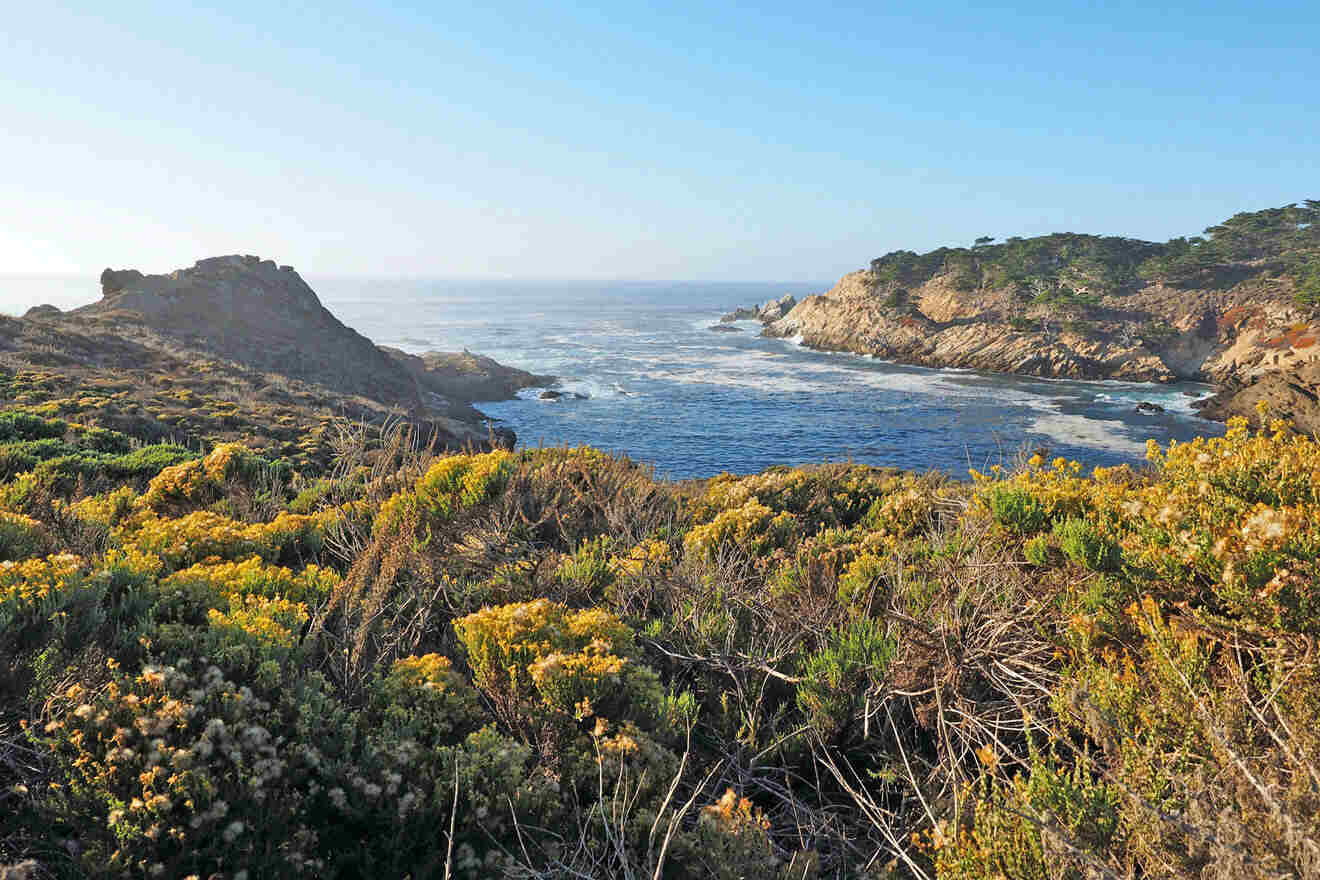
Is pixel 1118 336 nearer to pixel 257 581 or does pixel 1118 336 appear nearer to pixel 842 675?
pixel 842 675

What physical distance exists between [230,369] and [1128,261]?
9339 centimetres

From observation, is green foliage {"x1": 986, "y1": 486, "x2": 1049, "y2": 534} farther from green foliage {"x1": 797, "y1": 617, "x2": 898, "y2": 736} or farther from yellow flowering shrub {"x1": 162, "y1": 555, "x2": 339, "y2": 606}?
Result: yellow flowering shrub {"x1": 162, "y1": 555, "x2": 339, "y2": 606}

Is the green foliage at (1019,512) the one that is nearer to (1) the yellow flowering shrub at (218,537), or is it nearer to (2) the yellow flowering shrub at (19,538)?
(1) the yellow flowering shrub at (218,537)

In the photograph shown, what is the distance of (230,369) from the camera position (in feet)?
111

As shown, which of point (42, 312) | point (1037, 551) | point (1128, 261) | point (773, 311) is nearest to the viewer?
point (1037, 551)

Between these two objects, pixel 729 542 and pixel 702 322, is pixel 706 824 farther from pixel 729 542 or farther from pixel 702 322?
pixel 702 322

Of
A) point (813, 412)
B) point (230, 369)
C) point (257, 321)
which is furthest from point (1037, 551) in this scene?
point (257, 321)

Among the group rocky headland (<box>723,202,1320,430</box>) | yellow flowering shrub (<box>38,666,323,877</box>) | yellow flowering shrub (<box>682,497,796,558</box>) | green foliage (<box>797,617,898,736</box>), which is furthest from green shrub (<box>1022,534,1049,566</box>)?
rocky headland (<box>723,202,1320,430</box>)

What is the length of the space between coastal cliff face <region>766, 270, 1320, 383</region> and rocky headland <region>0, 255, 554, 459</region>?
137 ft

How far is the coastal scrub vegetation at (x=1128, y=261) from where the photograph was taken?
7012 centimetres

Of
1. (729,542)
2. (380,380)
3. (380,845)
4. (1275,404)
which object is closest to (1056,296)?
(1275,404)

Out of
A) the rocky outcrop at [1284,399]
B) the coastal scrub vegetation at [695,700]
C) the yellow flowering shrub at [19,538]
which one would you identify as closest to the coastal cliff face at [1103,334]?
the rocky outcrop at [1284,399]

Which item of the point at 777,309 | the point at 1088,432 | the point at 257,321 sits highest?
the point at 777,309

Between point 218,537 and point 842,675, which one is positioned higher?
point 218,537
